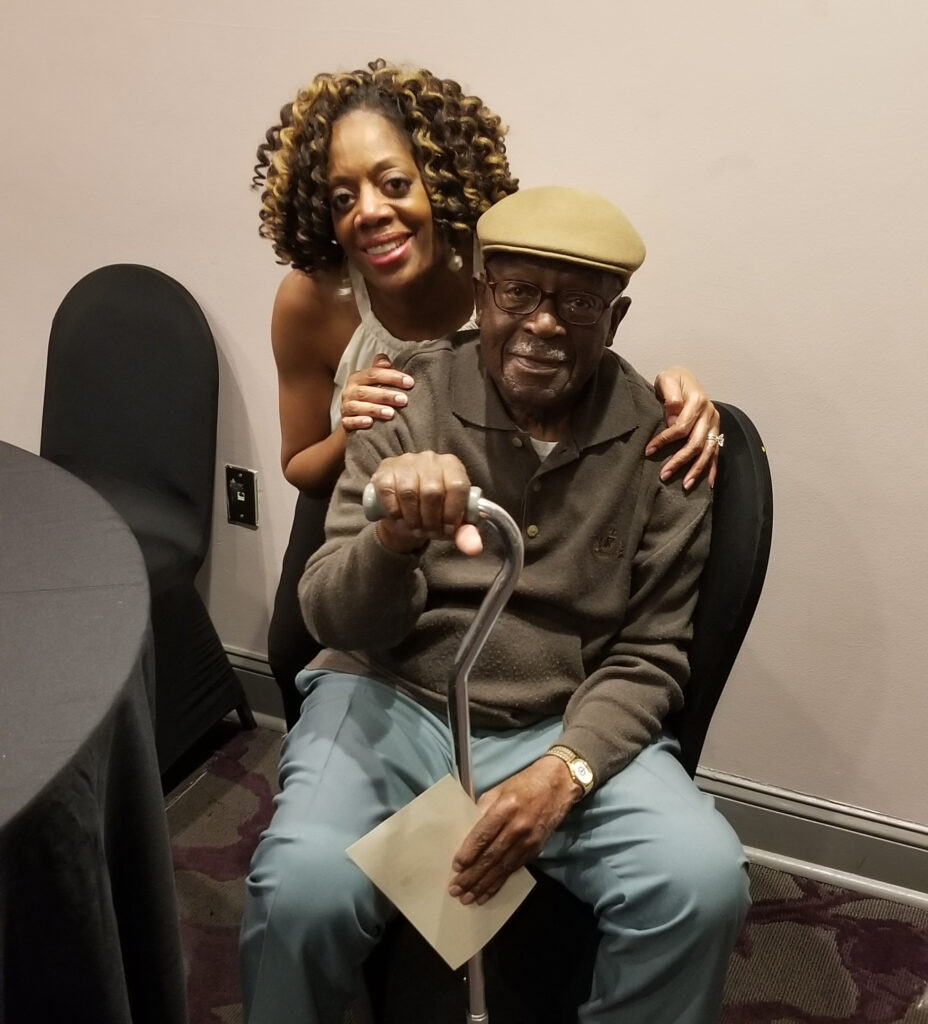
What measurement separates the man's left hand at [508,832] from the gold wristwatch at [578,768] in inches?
0.8

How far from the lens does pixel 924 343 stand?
4.42 ft

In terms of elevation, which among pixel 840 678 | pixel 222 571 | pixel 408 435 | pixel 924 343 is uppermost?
pixel 924 343

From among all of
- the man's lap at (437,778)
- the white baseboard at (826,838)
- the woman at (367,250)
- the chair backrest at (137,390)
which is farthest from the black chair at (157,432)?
the white baseboard at (826,838)

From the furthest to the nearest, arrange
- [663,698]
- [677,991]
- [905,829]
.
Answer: [905,829], [663,698], [677,991]

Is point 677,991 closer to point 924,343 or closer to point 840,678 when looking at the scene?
point 840,678

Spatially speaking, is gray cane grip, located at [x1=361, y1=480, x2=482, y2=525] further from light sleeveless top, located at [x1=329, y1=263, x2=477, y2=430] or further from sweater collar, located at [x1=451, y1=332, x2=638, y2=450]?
light sleeveless top, located at [x1=329, y1=263, x2=477, y2=430]

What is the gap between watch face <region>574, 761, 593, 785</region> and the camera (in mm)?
1057

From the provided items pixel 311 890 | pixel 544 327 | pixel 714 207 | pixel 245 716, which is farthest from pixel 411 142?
pixel 245 716

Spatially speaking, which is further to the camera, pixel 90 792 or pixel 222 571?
pixel 222 571

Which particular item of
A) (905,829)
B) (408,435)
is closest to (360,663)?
(408,435)

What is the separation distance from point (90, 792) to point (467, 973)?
1.62ft

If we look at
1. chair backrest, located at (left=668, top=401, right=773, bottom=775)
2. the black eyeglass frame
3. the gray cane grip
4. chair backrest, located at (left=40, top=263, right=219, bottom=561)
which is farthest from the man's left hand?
chair backrest, located at (left=40, top=263, right=219, bottom=561)

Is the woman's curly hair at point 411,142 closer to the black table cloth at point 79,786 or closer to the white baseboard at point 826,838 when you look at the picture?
the black table cloth at point 79,786

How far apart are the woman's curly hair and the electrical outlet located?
0.65 m
